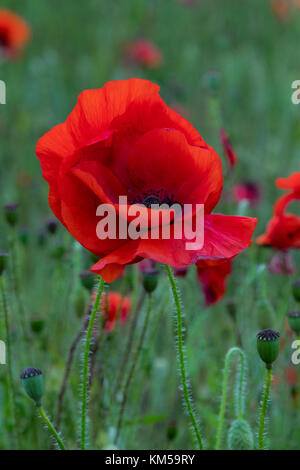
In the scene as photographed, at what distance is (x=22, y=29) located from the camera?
10.9 ft

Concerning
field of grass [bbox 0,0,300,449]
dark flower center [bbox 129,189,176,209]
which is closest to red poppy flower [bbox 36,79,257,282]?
dark flower center [bbox 129,189,176,209]

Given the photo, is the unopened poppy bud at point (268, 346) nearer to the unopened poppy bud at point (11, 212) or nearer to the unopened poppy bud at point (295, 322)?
the unopened poppy bud at point (295, 322)

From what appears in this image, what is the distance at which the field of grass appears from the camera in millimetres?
1162

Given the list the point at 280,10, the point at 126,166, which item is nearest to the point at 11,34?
the point at 280,10

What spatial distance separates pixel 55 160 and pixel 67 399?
55cm

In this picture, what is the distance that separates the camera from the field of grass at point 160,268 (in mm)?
1162

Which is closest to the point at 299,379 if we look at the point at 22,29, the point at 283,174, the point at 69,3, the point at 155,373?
the point at 155,373

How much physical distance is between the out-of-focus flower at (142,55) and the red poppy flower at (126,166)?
96.6 inches

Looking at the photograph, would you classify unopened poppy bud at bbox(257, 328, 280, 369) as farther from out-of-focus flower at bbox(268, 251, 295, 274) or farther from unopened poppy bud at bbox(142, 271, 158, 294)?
out-of-focus flower at bbox(268, 251, 295, 274)

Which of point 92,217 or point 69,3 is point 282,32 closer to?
point 69,3

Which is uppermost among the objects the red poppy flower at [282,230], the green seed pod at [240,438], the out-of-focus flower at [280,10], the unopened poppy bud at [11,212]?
the out-of-focus flower at [280,10]

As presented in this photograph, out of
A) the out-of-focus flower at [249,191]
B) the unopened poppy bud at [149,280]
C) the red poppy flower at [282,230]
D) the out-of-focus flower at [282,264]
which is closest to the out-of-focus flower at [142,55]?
the out-of-focus flower at [249,191]

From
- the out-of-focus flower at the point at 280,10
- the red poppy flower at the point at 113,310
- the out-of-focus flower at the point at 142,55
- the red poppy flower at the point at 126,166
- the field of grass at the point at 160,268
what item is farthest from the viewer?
the out-of-focus flower at the point at 280,10

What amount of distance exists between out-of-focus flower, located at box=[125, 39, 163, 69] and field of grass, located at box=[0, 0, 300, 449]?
2.7 inches
